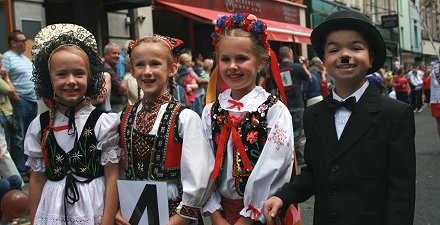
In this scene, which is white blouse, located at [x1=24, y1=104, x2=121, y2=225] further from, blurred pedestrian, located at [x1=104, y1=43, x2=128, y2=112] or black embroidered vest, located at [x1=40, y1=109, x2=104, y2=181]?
blurred pedestrian, located at [x1=104, y1=43, x2=128, y2=112]

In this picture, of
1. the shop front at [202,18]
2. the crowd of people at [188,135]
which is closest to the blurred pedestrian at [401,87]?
the shop front at [202,18]

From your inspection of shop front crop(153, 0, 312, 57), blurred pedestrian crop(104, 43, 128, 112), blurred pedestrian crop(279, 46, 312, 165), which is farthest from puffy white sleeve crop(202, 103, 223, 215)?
shop front crop(153, 0, 312, 57)

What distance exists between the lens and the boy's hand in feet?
7.08

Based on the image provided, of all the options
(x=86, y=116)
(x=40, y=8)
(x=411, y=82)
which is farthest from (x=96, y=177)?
(x=411, y=82)

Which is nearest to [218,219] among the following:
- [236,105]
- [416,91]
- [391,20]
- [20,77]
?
[236,105]

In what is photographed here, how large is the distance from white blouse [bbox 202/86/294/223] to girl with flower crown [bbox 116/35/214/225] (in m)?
0.10

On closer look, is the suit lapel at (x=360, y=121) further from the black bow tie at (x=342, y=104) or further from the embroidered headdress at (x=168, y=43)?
the embroidered headdress at (x=168, y=43)

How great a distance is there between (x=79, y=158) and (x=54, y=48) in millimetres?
571

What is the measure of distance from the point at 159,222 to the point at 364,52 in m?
1.22

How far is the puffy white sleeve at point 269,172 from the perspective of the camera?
2412mm

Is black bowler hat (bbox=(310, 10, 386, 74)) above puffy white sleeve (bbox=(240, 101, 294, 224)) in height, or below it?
above

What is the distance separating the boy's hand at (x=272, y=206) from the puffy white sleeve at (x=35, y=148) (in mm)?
1173

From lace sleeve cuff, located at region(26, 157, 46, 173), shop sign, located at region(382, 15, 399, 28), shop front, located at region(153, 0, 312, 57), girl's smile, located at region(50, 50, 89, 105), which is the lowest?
lace sleeve cuff, located at region(26, 157, 46, 173)

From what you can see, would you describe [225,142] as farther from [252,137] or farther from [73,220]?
[73,220]
